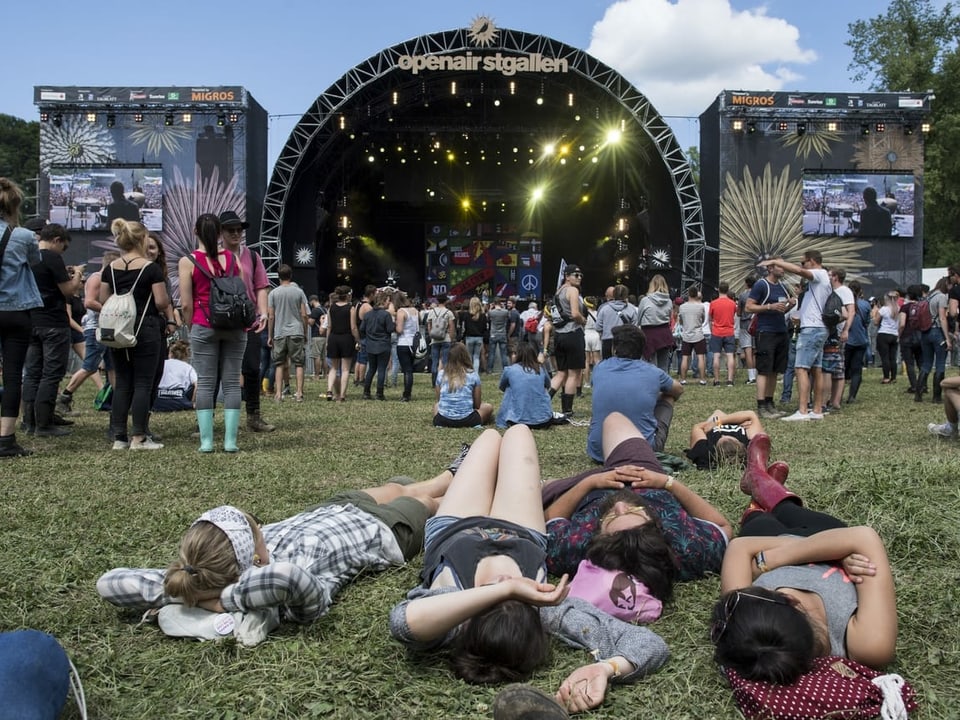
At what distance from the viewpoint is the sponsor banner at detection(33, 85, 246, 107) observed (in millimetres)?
22203

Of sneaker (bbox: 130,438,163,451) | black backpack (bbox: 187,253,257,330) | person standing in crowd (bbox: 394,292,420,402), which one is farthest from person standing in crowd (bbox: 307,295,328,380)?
black backpack (bbox: 187,253,257,330)

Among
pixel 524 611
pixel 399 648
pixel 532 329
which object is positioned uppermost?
pixel 532 329

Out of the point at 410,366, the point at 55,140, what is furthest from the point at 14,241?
the point at 55,140

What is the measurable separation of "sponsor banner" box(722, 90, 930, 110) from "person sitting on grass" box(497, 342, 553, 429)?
17.3m

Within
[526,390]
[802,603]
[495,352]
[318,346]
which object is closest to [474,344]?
[495,352]

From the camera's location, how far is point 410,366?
11539mm

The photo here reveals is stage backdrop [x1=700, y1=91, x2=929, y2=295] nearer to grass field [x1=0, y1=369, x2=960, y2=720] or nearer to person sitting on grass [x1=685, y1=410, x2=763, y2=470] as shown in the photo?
grass field [x1=0, y1=369, x2=960, y2=720]

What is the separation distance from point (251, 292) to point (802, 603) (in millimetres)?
5170

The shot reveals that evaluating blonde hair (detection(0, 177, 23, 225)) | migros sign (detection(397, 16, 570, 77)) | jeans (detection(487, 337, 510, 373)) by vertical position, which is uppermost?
migros sign (detection(397, 16, 570, 77))

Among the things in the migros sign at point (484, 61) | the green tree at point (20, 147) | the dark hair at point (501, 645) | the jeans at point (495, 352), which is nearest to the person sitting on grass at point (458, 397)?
the dark hair at point (501, 645)

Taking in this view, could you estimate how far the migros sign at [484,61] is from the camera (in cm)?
2091

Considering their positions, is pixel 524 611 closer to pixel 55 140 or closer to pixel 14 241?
pixel 14 241

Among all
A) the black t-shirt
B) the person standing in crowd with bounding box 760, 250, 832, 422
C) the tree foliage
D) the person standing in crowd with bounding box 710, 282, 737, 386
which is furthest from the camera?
the tree foliage

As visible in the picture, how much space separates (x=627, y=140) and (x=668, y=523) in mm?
22076
